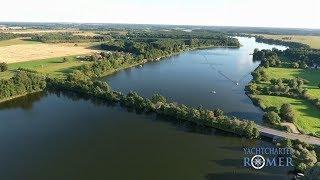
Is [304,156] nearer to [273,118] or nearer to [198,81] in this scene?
[273,118]

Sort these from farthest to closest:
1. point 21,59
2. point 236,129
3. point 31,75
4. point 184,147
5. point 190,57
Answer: point 190,57 < point 21,59 < point 31,75 < point 236,129 < point 184,147

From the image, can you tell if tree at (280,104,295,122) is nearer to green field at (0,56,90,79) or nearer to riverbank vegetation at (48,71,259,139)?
riverbank vegetation at (48,71,259,139)

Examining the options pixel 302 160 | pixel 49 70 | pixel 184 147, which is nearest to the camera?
pixel 302 160

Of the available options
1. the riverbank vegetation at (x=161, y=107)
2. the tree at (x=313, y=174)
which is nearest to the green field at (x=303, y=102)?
the riverbank vegetation at (x=161, y=107)

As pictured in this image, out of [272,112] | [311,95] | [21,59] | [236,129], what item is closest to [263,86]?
[311,95]

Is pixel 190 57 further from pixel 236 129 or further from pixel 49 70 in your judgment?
pixel 236 129
